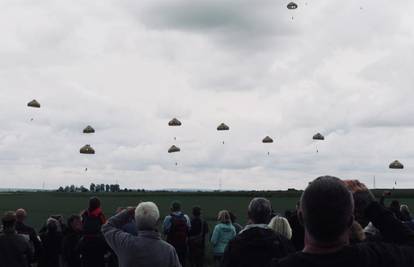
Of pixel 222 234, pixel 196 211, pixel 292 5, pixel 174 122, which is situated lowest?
pixel 222 234

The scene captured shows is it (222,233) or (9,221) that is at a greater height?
(9,221)

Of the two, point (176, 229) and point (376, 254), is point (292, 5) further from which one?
point (376, 254)

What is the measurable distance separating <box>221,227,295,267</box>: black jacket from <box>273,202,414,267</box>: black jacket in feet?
7.77

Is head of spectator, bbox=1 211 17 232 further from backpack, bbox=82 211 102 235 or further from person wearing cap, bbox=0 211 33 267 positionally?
backpack, bbox=82 211 102 235

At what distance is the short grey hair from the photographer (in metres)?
6.45

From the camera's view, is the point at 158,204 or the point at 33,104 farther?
the point at 158,204

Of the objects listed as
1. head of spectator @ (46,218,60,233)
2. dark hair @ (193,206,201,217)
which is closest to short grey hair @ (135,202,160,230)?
Result: head of spectator @ (46,218,60,233)

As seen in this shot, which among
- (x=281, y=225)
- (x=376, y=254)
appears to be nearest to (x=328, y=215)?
(x=376, y=254)

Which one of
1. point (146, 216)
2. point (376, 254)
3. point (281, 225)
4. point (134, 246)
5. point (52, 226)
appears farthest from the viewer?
point (52, 226)

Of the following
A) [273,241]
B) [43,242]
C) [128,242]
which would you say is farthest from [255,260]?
[43,242]

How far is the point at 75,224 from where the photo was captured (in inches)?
499

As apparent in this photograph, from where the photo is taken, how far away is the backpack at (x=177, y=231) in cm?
1583

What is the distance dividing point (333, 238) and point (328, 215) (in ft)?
0.40

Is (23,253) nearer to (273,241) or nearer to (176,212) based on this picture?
(273,241)
